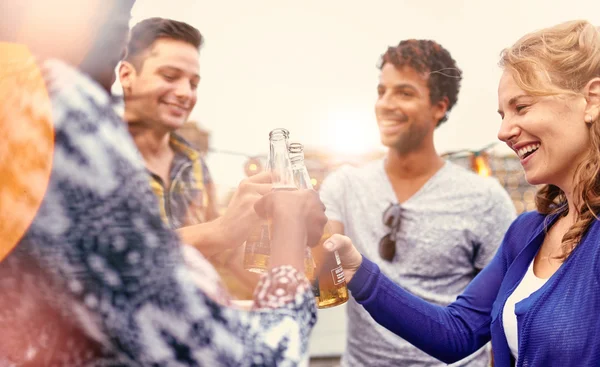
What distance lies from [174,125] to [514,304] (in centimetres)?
77

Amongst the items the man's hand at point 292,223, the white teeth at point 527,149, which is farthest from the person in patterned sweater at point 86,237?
the white teeth at point 527,149

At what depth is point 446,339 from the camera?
1290 mm

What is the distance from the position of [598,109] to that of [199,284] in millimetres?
846

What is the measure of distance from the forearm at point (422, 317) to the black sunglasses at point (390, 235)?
45cm

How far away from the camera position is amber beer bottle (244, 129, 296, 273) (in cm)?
97

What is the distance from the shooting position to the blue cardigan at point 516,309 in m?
0.97

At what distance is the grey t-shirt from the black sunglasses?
Answer: 0.02m

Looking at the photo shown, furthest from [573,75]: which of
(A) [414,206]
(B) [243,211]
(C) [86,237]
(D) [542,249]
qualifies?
(C) [86,237]

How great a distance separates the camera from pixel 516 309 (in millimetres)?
1079

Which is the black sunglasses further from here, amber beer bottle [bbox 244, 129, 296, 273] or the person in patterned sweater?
the person in patterned sweater

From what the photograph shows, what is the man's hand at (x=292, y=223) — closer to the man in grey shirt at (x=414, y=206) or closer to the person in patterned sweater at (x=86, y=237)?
the person in patterned sweater at (x=86, y=237)

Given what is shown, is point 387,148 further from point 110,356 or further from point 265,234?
point 110,356

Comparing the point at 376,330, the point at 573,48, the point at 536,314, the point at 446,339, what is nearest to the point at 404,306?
the point at 446,339

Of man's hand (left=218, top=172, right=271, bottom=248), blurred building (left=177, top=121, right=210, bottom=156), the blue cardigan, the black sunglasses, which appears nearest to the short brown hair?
blurred building (left=177, top=121, right=210, bottom=156)
